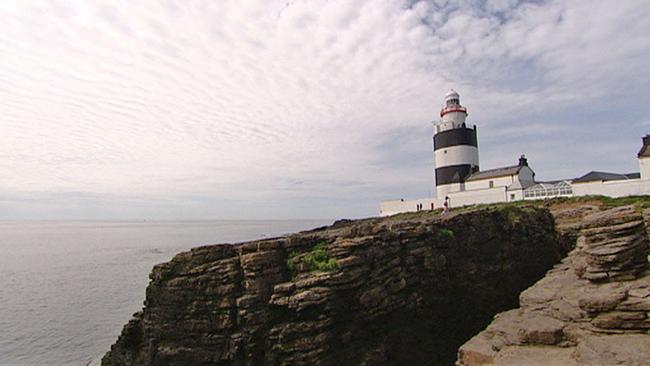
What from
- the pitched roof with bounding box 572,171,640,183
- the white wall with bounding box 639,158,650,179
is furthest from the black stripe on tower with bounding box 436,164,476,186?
the white wall with bounding box 639,158,650,179

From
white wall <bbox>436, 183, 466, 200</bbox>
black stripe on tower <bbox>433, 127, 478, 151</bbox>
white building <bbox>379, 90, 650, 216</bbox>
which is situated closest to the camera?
white building <bbox>379, 90, 650, 216</bbox>

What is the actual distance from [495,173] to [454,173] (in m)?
5.23

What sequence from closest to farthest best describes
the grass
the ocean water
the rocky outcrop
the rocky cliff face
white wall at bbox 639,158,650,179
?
the rocky outcrop
the rocky cliff face
the grass
the ocean water
white wall at bbox 639,158,650,179

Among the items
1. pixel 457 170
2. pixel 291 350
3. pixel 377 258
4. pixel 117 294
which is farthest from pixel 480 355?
pixel 457 170

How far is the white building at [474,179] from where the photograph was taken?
1437 inches

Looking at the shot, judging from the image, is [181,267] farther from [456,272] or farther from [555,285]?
[555,285]

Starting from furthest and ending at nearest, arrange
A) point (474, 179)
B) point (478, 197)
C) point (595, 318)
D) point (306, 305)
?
1. point (474, 179)
2. point (478, 197)
3. point (306, 305)
4. point (595, 318)

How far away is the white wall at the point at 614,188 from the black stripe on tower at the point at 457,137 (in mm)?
14446

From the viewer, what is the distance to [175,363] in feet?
45.5

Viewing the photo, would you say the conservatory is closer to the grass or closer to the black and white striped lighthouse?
the black and white striped lighthouse

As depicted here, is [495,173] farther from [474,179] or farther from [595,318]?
[595,318]

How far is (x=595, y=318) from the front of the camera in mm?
11469

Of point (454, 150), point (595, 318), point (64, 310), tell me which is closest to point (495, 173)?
point (454, 150)

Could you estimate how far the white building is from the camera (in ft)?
120
